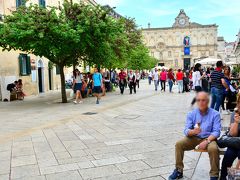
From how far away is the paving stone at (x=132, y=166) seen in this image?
526cm

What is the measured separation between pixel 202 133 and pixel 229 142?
0.43m

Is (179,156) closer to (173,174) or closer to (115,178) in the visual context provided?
(173,174)

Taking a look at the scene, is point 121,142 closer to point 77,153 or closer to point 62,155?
point 77,153

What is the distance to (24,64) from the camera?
71.9 ft

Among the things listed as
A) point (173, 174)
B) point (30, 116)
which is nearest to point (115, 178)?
point (173, 174)

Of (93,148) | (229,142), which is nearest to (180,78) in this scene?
(93,148)

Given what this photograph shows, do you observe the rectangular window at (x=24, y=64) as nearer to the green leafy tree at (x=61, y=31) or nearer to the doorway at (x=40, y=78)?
the doorway at (x=40, y=78)

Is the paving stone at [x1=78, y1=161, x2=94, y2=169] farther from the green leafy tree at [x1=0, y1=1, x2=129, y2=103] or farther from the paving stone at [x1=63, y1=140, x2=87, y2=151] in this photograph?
the green leafy tree at [x1=0, y1=1, x2=129, y2=103]

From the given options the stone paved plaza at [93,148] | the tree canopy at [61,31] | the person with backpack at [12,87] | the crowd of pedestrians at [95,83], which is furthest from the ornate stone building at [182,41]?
the stone paved plaza at [93,148]

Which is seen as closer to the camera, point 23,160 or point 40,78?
point 23,160

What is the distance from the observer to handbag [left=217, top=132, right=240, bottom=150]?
4250mm

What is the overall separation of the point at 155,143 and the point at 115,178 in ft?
7.29

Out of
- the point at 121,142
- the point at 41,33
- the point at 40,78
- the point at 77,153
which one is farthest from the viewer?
the point at 40,78

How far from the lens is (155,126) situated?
29.4ft
